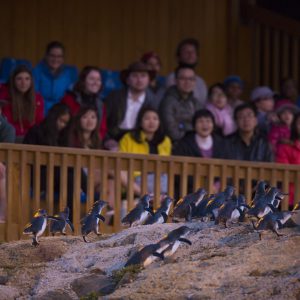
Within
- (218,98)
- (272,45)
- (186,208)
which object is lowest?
(186,208)

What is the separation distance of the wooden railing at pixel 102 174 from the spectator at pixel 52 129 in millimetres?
573

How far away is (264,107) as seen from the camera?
695 inches

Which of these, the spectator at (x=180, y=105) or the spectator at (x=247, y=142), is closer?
the spectator at (x=247, y=142)

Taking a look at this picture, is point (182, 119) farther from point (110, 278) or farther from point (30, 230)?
point (110, 278)

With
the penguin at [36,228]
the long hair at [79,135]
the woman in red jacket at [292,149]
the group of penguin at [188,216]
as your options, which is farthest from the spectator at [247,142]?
the penguin at [36,228]

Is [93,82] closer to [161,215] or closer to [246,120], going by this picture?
[246,120]

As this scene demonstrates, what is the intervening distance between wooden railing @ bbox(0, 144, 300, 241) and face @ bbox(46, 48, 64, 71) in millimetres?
2546

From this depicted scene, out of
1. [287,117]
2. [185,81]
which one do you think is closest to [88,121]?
[185,81]

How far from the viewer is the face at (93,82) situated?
15680 millimetres

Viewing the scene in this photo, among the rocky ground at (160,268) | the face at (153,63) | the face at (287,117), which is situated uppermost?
the face at (153,63)

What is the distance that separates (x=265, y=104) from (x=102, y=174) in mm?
4253

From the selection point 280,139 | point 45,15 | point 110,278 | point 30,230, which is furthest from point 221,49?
point 110,278

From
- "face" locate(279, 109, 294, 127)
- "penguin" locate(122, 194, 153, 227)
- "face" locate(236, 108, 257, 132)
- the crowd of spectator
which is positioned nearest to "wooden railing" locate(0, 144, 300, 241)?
the crowd of spectator

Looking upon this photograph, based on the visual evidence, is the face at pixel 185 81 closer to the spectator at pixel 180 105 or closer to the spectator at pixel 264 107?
the spectator at pixel 180 105
